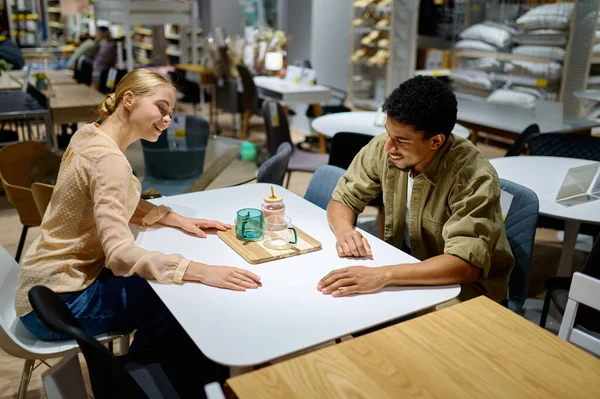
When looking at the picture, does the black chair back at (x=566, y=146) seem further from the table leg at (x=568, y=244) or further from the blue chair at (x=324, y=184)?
the blue chair at (x=324, y=184)

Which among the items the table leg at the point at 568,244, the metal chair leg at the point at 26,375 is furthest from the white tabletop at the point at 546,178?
the metal chair leg at the point at 26,375

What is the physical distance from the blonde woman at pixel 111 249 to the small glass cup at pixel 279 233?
0.85 feet

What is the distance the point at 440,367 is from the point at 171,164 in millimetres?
2393

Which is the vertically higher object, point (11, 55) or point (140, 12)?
point (140, 12)

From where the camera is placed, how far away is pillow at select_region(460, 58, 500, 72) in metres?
5.93

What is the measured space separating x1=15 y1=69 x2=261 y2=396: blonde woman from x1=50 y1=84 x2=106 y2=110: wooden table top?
3.46 metres

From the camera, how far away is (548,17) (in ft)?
17.1

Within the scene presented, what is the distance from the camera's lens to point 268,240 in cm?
183

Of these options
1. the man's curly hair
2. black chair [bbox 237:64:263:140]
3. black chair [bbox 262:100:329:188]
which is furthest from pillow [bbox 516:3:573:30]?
the man's curly hair

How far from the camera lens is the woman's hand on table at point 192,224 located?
1903mm

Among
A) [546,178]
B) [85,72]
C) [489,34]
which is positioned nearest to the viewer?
[546,178]

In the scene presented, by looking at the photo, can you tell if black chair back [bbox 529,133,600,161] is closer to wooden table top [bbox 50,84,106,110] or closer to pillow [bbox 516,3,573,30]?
pillow [bbox 516,3,573,30]

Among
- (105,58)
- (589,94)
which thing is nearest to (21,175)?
(589,94)

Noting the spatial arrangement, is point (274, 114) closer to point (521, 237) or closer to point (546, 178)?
point (546, 178)
